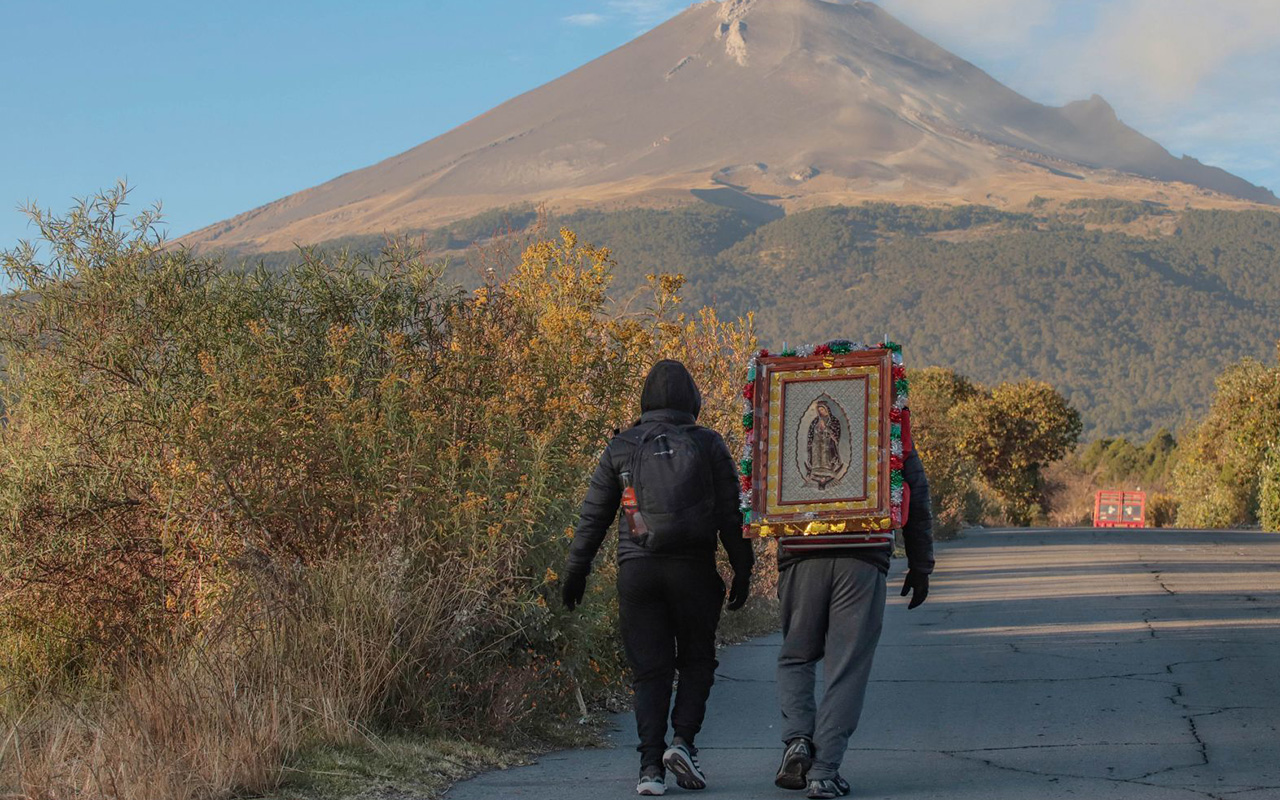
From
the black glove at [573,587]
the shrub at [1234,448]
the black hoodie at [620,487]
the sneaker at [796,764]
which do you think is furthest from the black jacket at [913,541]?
the shrub at [1234,448]

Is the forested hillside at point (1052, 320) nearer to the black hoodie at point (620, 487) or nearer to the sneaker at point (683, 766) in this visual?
the black hoodie at point (620, 487)

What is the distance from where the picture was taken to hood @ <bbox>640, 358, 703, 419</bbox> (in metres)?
7.54

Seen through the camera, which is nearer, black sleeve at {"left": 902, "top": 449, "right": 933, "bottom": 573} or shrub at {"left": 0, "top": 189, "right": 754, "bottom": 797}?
black sleeve at {"left": 902, "top": 449, "right": 933, "bottom": 573}

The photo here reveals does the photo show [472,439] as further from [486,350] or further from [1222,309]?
[1222,309]

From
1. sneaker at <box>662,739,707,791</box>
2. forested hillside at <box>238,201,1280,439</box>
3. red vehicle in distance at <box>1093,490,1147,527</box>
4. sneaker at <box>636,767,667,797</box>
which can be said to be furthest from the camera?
forested hillside at <box>238,201,1280,439</box>

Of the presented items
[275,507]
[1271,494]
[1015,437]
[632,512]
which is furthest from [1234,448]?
[632,512]

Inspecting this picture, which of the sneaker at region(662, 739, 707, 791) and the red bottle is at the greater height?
the red bottle

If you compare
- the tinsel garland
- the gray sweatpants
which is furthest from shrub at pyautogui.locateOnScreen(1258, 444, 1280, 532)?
the gray sweatpants

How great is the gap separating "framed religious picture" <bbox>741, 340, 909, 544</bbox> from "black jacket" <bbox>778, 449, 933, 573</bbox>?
8cm

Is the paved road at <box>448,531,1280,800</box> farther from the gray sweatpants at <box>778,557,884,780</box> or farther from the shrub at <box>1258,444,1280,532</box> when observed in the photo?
the shrub at <box>1258,444,1280,532</box>

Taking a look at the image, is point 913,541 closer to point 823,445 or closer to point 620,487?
point 823,445

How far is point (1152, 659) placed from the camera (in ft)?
39.0

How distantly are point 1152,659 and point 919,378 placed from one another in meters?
46.4

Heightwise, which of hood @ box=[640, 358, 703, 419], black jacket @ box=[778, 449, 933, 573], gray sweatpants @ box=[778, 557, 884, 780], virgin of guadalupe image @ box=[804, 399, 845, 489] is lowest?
gray sweatpants @ box=[778, 557, 884, 780]
